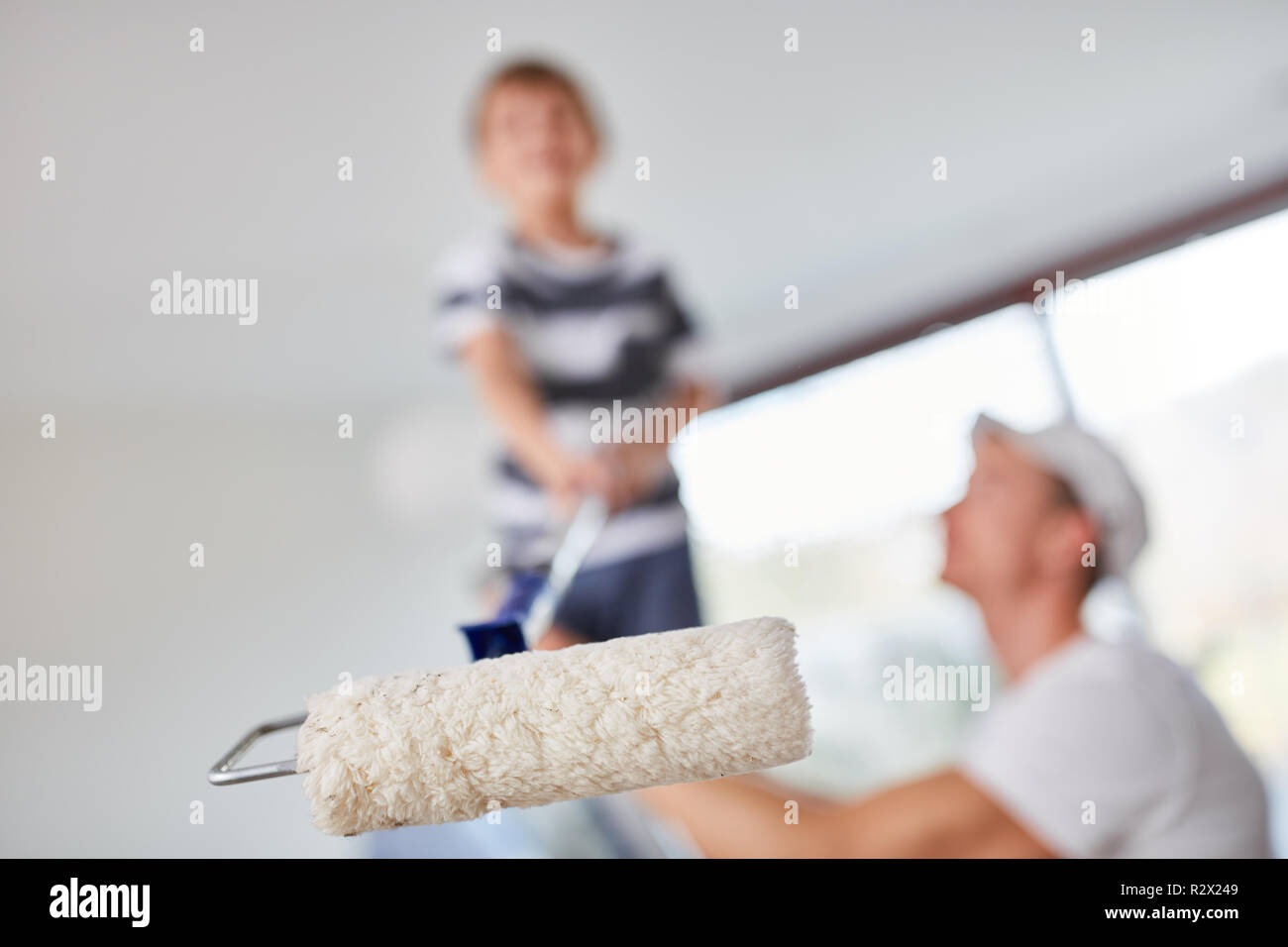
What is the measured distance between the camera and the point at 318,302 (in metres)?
1.57

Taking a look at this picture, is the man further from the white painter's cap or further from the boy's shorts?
the boy's shorts

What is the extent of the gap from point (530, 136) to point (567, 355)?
0.38 metres

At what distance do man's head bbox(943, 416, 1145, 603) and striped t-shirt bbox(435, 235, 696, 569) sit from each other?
0.46m

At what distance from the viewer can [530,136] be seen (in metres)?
1.54

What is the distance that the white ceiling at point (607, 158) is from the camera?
1.48 m

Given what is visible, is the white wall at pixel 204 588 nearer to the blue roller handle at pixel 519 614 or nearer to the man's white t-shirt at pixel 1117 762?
the blue roller handle at pixel 519 614

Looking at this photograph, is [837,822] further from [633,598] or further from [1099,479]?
[1099,479]

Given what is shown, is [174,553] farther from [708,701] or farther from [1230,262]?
Result: [1230,262]

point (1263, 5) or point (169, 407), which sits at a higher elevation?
point (1263, 5)
